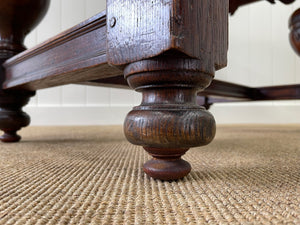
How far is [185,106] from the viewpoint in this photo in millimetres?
255

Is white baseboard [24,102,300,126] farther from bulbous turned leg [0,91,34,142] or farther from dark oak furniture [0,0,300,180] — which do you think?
dark oak furniture [0,0,300,180]

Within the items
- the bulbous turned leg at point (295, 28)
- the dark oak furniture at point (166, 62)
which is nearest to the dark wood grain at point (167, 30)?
the dark oak furniture at point (166, 62)

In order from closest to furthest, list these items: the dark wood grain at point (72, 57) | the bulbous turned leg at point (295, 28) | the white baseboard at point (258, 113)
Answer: the dark wood grain at point (72, 57), the bulbous turned leg at point (295, 28), the white baseboard at point (258, 113)

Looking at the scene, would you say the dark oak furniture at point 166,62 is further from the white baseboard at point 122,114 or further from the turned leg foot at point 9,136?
the white baseboard at point 122,114

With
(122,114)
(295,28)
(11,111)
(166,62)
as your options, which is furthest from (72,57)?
(122,114)

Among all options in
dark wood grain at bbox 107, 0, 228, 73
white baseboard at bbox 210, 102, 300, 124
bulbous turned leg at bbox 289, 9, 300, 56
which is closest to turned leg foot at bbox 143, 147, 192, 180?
dark wood grain at bbox 107, 0, 228, 73

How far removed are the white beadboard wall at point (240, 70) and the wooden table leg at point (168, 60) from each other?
142cm

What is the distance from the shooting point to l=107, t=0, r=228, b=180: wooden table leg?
238 mm

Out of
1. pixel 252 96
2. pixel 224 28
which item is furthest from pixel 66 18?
pixel 224 28

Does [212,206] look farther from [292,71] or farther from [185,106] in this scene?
[292,71]

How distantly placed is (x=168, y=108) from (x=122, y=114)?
1.45 m

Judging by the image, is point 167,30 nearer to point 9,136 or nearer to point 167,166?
point 167,166

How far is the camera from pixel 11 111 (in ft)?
2.13

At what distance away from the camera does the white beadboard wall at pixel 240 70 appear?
1641mm
